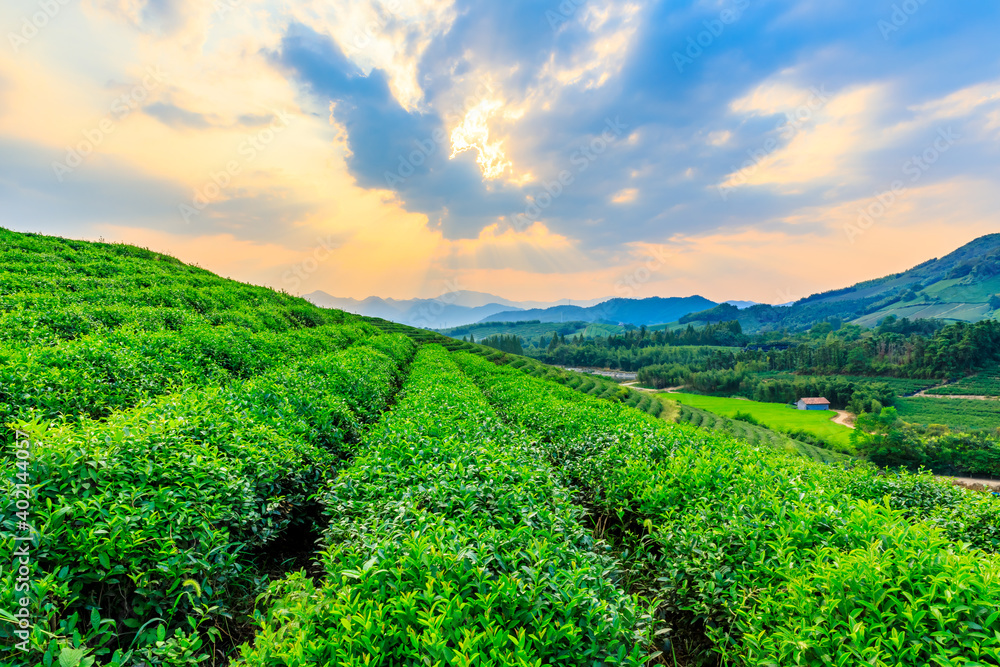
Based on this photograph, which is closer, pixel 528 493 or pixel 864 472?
pixel 528 493

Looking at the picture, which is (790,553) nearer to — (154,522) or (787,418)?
(154,522)

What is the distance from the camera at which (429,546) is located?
266 centimetres

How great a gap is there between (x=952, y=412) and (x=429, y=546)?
408 ft

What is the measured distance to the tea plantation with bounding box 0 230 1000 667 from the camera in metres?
2.22

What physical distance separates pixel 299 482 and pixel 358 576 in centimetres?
267

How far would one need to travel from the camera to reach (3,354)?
17.4 ft

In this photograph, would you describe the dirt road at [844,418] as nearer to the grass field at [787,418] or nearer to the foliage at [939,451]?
the grass field at [787,418]

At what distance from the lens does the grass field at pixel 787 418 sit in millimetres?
59531

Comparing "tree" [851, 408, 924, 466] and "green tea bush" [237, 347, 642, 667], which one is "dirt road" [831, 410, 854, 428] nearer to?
"tree" [851, 408, 924, 466]

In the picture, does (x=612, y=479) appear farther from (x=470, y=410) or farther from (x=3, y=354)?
(x=3, y=354)


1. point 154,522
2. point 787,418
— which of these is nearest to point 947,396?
point 787,418

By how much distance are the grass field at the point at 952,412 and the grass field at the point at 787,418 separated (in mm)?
14089

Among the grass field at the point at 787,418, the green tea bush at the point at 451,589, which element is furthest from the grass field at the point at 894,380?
the green tea bush at the point at 451,589

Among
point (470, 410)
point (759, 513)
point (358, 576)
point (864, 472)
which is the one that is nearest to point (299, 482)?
point (358, 576)
